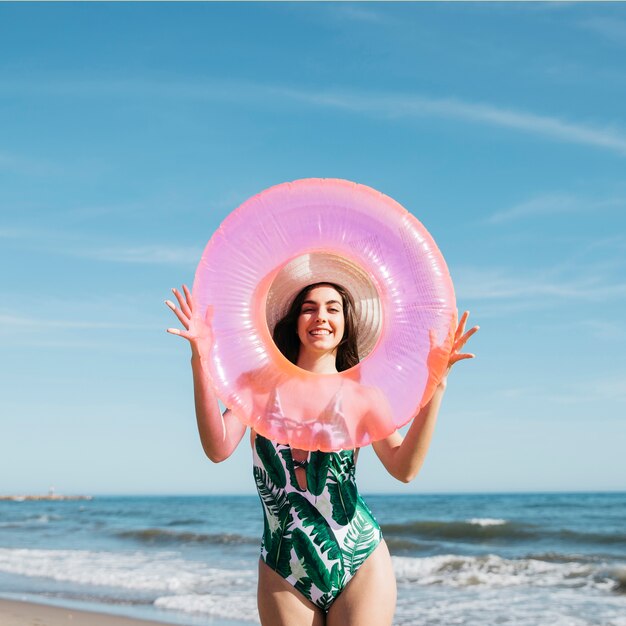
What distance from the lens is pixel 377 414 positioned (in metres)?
2.95

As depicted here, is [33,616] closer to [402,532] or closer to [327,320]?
[327,320]

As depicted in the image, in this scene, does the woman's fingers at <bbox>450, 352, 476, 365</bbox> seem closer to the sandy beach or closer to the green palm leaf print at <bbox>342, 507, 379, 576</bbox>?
the green palm leaf print at <bbox>342, 507, 379, 576</bbox>

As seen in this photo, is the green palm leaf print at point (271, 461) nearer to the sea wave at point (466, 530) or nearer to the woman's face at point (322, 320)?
the woman's face at point (322, 320)

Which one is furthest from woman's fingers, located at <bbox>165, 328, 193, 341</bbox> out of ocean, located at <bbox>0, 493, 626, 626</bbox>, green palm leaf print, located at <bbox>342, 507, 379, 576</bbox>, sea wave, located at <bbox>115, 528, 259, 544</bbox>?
sea wave, located at <bbox>115, 528, 259, 544</bbox>

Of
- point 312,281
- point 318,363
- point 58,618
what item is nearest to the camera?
point 318,363

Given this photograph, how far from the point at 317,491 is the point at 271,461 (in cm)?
21

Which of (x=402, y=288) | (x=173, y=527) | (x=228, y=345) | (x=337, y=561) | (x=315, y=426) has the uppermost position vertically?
(x=402, y=288)

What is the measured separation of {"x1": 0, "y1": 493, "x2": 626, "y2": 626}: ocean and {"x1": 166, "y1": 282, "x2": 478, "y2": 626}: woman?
5180 mm

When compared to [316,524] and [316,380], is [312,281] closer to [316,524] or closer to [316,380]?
[316,380]

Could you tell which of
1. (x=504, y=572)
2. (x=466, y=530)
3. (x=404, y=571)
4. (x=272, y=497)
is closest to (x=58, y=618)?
(x=272, y=497)

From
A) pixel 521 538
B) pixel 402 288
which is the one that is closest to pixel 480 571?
pixel 521 538

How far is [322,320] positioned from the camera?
10.0ft

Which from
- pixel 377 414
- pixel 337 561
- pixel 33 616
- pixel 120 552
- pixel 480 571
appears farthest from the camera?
pixel 120 552

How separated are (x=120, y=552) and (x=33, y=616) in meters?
7.12
